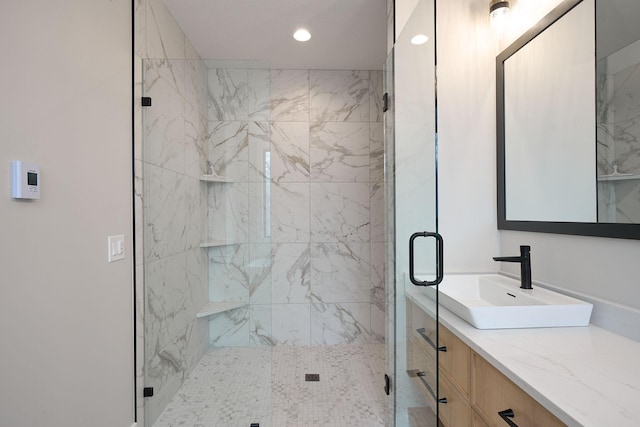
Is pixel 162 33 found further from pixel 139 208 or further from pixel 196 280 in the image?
pixel 196 280

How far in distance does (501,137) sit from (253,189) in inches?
59.3

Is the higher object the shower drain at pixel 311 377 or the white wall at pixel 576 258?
the white wall at pixel 576 258

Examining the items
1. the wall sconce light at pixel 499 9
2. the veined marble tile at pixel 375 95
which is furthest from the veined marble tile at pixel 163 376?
the wall sconce light at pixel 499 9

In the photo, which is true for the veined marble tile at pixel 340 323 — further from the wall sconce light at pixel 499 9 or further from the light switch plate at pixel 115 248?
the wall sconce light at pixel 499 9

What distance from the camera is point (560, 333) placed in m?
1.19

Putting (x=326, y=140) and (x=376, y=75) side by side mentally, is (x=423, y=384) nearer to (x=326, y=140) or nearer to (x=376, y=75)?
(x=326, y=140)

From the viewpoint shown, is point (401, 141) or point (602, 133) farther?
point (401, 141)

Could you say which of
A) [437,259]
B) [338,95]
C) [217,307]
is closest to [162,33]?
[338,95]

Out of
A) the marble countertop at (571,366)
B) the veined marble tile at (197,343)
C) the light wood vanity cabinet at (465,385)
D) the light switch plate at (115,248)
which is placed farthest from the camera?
the veined marble tile at (197,343)

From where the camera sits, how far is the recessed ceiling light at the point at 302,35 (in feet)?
7.94

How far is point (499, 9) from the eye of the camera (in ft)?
6.00

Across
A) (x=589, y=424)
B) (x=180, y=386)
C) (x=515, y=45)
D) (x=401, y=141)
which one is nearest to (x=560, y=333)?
(x=589, y=424)

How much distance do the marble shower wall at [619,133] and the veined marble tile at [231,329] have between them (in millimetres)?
1872

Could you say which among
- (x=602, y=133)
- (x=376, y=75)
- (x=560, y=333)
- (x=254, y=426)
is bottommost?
(x=254, y=426)
